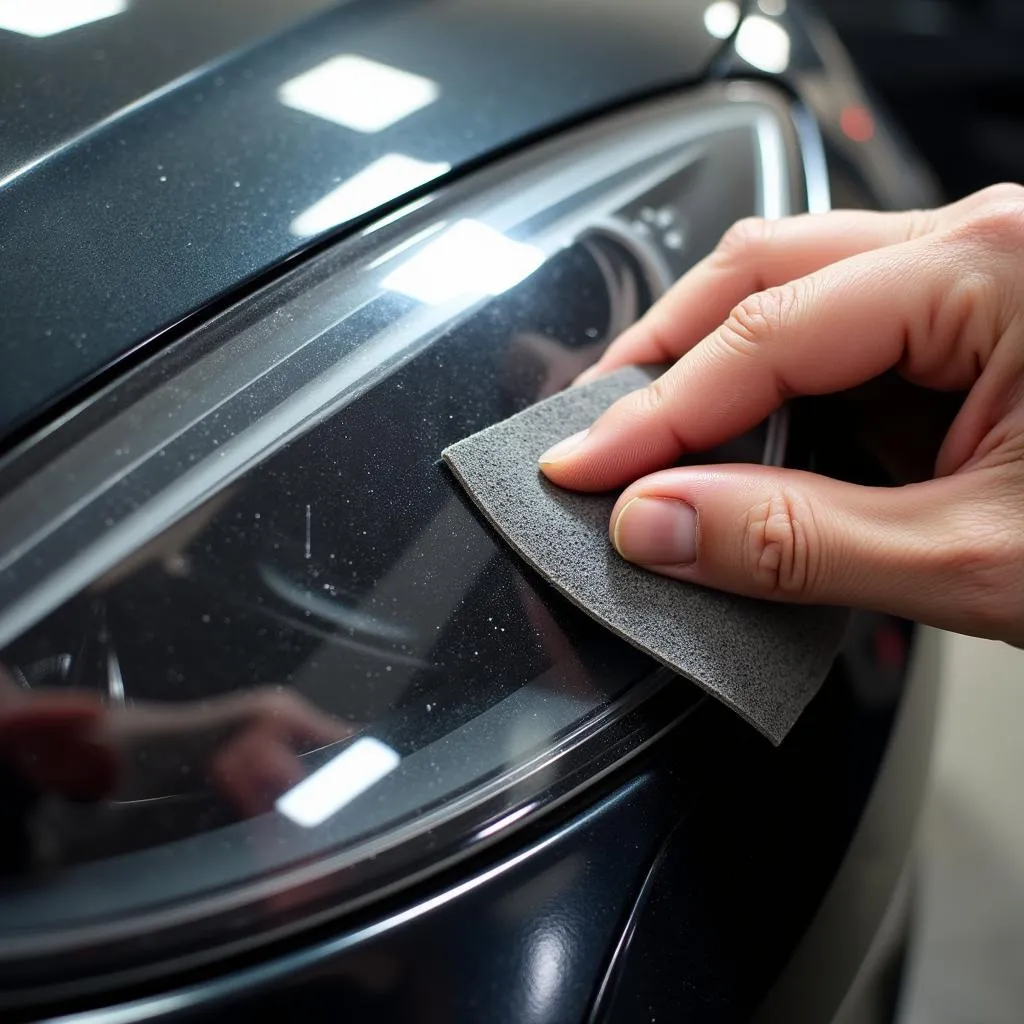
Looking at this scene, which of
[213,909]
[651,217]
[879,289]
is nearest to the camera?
[213,909]

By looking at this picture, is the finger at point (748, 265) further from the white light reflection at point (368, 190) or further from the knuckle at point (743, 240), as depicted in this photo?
the white light reflection at point (368, 190)

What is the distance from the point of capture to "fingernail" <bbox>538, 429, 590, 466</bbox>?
0.50m

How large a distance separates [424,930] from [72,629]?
0.61 ft

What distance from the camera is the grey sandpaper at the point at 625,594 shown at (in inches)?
18.6

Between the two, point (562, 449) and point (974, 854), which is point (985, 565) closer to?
point (562, 449)

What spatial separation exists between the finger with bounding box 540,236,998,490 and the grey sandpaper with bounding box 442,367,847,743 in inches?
0.9

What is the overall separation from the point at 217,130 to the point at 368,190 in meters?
0.09

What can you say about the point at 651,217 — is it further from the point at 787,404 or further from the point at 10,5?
the point at 10,5

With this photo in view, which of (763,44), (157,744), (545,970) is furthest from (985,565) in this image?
(763,44)

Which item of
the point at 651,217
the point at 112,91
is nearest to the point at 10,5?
the point at 112,91

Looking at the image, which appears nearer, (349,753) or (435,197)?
(349,753)

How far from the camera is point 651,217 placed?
0.64 metres

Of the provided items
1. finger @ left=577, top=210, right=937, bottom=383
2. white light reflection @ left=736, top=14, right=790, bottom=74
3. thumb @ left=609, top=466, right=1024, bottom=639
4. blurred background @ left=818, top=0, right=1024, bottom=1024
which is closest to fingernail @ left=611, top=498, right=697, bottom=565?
thumb @ left=609, top=466, right=1024, bottom=639

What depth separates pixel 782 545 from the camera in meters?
0.48
